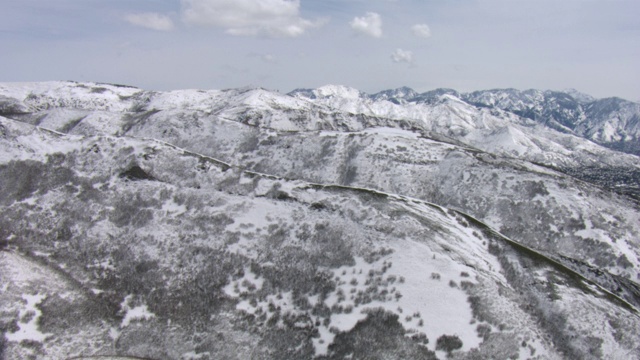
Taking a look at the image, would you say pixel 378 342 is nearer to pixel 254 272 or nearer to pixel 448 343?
pixel 448 343

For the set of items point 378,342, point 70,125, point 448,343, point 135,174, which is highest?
point 70,125

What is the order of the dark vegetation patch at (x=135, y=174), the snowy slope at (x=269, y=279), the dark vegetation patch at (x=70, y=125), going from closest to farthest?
the snowy slope at (x=269, y=279) < the dark vegetation patch at (x=135, y=174) < the dark vegetation patch at (x=70, y=125)

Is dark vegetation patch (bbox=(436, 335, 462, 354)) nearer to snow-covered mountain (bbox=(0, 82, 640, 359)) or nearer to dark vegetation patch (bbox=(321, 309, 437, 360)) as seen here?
snow-covered mountain (bbox=(0, 82, 640, 359))

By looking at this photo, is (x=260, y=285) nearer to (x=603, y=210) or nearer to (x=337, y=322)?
(x=337, y=322)

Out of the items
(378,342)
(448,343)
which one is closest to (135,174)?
(378,342)

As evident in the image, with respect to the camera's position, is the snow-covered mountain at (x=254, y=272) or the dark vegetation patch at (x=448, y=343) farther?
the snow-covered mountain at (x=254, y=272)

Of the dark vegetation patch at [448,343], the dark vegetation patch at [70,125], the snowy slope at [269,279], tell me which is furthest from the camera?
the dark vegetation patch at [70,125]

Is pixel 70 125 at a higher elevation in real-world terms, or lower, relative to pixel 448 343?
higher

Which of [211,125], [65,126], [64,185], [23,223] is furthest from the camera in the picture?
[65,126]

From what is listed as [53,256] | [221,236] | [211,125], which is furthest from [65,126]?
[221,236]

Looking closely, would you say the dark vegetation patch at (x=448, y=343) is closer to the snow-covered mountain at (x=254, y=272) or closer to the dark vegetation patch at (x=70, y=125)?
the snow-covered mountain at (x=254, y=272)

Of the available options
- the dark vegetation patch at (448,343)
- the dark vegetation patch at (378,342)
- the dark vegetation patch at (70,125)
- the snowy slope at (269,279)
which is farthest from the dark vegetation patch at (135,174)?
the dark vegetation patch at (70,125)
